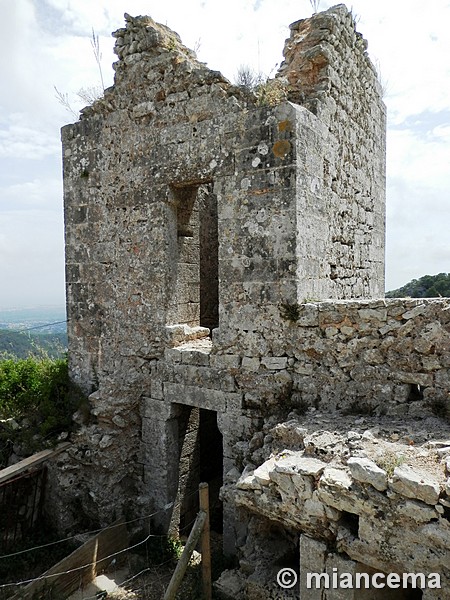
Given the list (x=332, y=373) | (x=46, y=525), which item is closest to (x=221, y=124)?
(x=332, y=373)

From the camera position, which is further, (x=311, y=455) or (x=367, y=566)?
(x=311, y=455)

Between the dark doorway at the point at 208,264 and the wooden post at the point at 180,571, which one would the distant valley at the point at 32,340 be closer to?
the dark doorway at the point at 208,264

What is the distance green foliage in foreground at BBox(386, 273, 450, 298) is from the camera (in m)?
16.2

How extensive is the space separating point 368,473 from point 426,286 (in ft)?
54.4

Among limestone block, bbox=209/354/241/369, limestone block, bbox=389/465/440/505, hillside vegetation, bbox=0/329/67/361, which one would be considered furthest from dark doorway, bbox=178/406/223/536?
limestone block, bbox=389/465/440/505

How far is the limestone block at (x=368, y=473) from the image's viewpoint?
308 centimetres

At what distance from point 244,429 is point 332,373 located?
4.25ft

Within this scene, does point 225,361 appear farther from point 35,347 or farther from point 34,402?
point 35,347

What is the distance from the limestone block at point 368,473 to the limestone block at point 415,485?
0.21 feet

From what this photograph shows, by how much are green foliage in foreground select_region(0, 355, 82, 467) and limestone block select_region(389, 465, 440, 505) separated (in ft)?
14.9

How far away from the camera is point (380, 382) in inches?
176

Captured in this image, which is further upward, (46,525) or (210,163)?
(210,163)

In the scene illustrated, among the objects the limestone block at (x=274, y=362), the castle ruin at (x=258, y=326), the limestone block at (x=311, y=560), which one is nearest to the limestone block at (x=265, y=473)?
the castle ruin at (x=258, y=326)

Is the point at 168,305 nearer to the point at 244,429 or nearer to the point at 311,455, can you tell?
the point at 244,429
